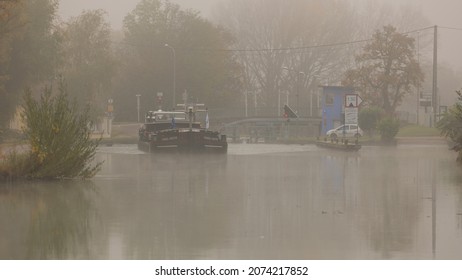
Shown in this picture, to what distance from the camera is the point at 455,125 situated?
4056 cm

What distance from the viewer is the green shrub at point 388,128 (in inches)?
2675

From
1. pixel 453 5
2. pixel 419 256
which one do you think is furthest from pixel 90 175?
pixel 453 5

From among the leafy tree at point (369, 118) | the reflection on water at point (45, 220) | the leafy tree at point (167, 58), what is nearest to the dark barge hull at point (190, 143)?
the reflection on water at point (45, 220)

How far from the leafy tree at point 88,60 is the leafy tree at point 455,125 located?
3189cm

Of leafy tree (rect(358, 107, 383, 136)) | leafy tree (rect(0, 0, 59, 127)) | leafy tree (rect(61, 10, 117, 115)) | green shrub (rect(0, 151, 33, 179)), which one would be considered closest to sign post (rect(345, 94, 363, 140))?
leafy tree (rect(0, 0, 59, 127))

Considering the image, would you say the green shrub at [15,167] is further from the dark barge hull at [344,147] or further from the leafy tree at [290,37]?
the leafy tree at [290,37]

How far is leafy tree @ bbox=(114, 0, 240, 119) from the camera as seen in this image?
10906 centimetres

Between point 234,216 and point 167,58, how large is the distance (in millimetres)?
93217

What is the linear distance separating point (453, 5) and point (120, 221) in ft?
293

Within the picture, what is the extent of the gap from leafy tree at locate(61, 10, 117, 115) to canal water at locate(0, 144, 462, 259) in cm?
4590

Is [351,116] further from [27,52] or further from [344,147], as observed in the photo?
[27,52]

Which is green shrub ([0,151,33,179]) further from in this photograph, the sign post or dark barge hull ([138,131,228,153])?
the sign post

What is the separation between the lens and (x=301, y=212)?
1809 centimetres

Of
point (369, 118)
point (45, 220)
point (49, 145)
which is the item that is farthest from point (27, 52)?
point (45, 220)
